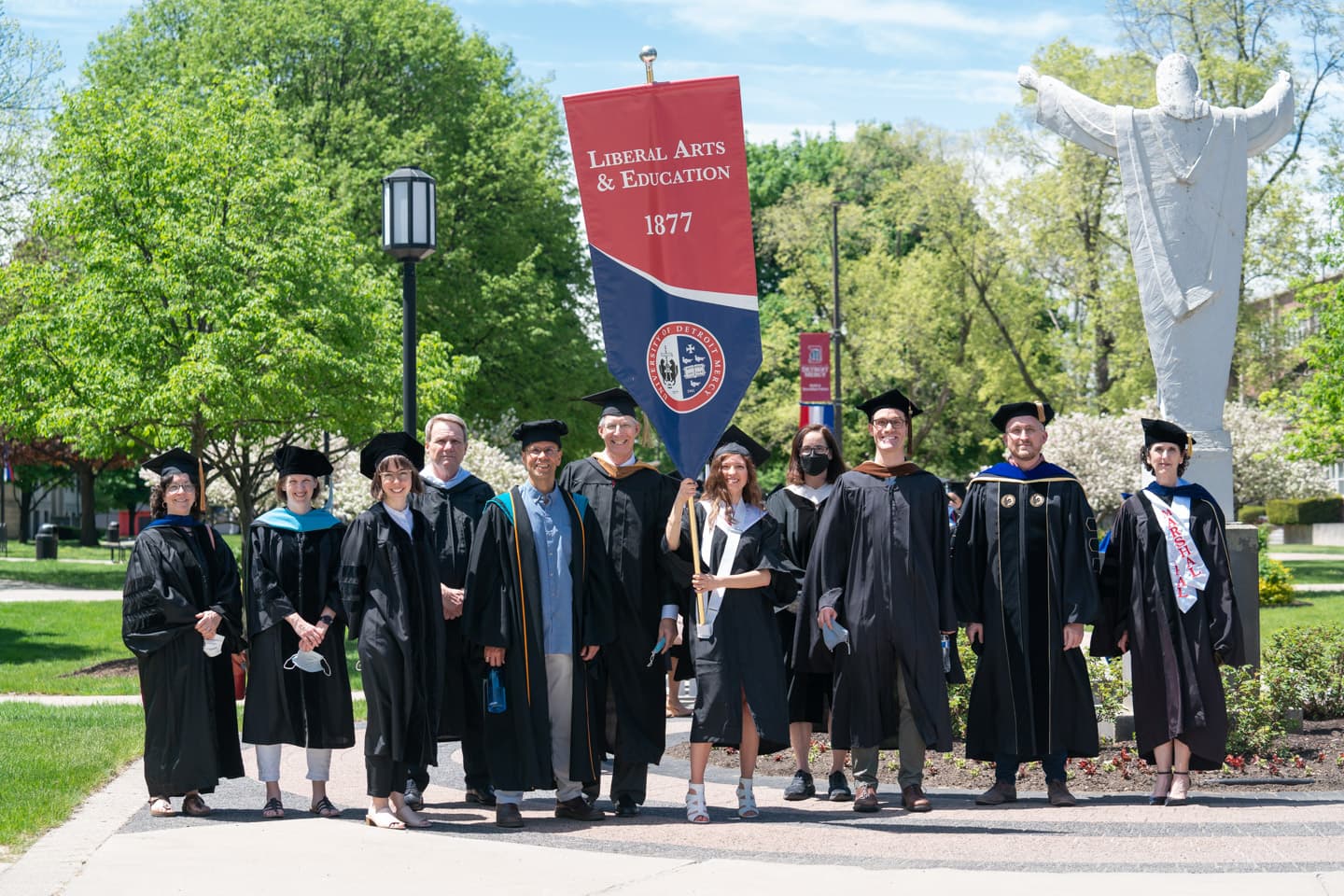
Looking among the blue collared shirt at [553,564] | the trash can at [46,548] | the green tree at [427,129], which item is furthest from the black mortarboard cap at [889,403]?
the trash can at [46,548]

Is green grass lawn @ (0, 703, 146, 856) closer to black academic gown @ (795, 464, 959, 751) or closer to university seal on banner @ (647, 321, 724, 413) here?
university seal on banner @ (647, 321, 724, 413)

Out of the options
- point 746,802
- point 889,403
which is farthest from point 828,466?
point 746,802

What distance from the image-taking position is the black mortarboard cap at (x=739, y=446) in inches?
325

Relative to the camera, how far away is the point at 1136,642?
8.32m

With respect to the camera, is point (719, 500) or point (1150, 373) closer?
point (719, 500)

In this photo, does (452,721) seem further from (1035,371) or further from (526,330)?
(1035,371)

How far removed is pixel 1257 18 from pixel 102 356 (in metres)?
27.7

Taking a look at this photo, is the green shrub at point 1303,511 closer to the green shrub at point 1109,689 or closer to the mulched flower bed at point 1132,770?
the green shrub at point 1109,689

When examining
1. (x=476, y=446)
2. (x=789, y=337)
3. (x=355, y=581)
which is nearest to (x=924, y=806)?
(x=355, y=581)

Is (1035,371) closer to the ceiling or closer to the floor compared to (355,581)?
closer to the ceiling

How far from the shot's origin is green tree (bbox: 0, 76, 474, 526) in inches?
681

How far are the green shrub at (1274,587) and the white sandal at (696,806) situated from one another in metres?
18.0

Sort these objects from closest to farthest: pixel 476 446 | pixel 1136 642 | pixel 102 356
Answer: pixel 1136 642, pixel 102 356, pixel 476 446

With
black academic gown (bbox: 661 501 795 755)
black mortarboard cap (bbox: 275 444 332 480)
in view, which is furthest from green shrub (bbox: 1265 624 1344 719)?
black mortarboard cap (bbox: 275 444 332 480)
